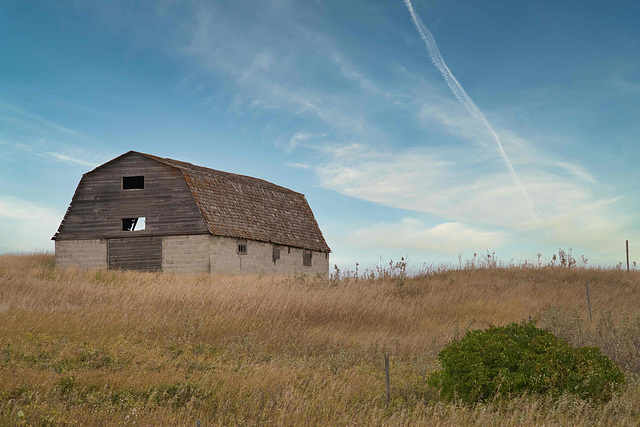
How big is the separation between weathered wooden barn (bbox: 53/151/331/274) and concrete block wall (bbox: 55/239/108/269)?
2.0 inches

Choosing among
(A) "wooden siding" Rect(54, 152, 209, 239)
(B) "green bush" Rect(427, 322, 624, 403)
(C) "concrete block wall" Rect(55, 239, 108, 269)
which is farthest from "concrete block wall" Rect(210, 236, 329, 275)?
(B) "green bush" Rect(427, 322, 624, 403)

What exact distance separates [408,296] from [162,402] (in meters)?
12.1

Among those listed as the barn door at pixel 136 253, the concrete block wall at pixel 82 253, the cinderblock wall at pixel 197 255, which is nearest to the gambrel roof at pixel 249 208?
the cinderblock wall at pixel 197 255

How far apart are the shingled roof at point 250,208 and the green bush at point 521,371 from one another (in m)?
19.7

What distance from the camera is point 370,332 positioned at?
13922 millimetres

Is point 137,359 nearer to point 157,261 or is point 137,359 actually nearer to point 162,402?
point 162,402

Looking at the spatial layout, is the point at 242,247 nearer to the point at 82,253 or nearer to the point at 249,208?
the point at 249,208

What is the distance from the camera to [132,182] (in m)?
29.5

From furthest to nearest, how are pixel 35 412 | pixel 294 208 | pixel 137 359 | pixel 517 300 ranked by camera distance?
pixel 294 208 < pixel 517 300 < pixel 137 359 < pixel 35 412

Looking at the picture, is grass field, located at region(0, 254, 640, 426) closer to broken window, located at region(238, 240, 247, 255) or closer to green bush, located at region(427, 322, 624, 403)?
green bush, located at region(427, 322, 624, 403)

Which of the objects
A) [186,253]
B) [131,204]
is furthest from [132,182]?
[186,253]

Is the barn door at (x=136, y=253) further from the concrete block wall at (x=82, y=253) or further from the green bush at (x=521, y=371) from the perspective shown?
the green bush at (x=521, y=371)

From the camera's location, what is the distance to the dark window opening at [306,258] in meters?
33.2

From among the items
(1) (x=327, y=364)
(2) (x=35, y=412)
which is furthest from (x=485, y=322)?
(2) (x=35, y=412)
